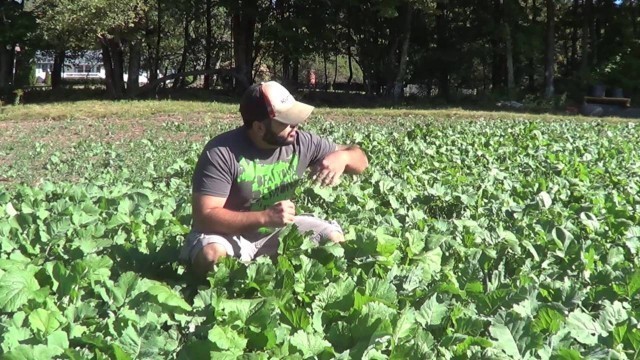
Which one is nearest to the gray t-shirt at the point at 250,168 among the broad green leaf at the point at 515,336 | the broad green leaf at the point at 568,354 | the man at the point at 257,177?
the man at the point at 257,177

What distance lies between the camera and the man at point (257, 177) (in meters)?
3.77

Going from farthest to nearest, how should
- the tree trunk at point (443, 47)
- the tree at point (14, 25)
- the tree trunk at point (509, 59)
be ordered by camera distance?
the tree trunk at point (443, 47) < the tree at point (14, 25) < the tree trunk at point (509, 59)

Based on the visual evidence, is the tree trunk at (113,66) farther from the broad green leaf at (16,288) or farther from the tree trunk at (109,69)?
the broad green leaf at (16,288)

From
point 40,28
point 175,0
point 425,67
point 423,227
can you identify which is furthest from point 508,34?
point 423,227

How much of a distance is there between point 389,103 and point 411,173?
1980 cm

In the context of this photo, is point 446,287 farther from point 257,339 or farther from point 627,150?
point 627,150

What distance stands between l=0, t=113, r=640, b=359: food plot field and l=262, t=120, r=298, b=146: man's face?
489 millimetres

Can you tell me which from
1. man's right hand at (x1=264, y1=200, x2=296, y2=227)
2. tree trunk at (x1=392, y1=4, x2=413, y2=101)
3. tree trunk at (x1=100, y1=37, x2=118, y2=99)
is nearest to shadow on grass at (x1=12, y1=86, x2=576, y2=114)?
tree trunk at (x1=100, y1=37, x2=118, y2=99)

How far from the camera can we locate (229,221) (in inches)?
148

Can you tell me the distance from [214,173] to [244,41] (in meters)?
25.9

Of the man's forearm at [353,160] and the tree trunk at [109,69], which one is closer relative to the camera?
the man's forearm at [353,160]

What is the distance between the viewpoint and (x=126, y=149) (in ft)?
38.0

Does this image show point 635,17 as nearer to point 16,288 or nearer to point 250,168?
point 250,168

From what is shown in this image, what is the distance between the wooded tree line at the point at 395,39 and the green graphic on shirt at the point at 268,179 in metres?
21.7
